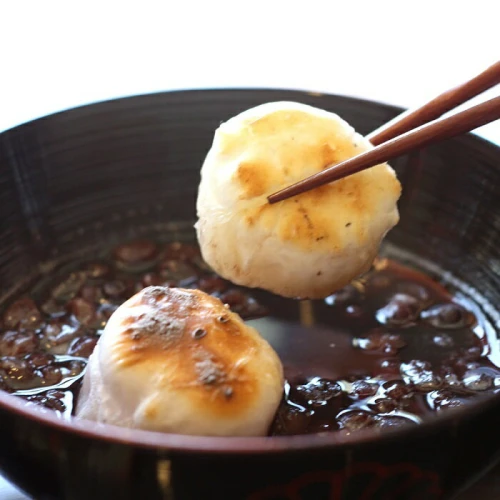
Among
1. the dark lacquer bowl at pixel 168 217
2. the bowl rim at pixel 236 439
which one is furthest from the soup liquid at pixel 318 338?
the bowl rim at pixel 236 439

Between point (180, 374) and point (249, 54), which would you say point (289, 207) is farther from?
point (249, 54)

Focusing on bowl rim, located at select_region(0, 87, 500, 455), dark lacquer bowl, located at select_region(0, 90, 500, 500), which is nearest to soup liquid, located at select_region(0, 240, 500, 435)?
dark lacquer bowl, located at select_region(0, 90, 500, 500)

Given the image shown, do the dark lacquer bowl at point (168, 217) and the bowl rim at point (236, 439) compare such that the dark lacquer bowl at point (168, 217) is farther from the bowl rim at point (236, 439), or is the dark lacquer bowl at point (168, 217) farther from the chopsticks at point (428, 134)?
the chopsticks at point (428, 134)

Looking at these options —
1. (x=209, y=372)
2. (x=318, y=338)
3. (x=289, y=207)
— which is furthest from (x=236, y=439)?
(x=318, y=338)

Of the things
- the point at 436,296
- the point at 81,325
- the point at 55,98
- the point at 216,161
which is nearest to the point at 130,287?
the point at 81,325

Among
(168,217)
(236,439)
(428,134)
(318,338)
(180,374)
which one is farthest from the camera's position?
(168,217)
